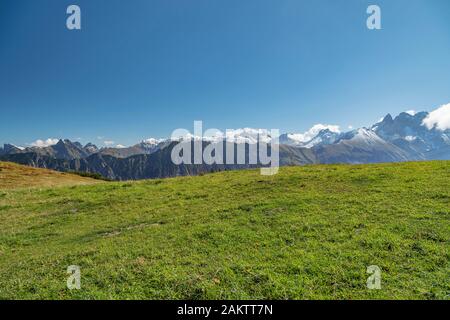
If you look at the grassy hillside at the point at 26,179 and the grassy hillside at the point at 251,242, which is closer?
the grassy hillside at the point at 251,242

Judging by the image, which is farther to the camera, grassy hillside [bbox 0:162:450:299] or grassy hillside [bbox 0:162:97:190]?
grassy hillside [bbox 0:162:97:190]

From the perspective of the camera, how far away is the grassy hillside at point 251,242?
1000 centimetres

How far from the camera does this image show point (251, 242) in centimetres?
1385

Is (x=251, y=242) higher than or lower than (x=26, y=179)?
higher

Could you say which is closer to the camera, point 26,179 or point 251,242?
point 251,242

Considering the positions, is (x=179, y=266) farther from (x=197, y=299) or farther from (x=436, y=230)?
(x=436, y=230)

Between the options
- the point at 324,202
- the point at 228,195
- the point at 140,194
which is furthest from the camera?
the point at 140,194

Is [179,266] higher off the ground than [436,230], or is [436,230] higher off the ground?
[436,230]

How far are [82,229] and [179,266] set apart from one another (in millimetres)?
11477

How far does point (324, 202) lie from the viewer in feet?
63.3

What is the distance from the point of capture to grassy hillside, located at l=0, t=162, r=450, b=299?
1000 centimetres
